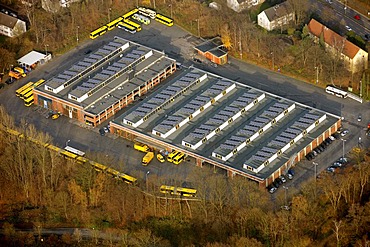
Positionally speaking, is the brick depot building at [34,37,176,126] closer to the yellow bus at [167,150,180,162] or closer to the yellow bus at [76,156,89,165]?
the yellow bus at [76,156,89,165]

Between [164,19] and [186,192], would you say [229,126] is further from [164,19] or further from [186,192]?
[164,19]

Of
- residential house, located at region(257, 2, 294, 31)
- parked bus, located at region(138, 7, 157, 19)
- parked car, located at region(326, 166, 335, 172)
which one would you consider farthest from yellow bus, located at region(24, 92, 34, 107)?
parked car, located at region(326, 166, 335, 172)

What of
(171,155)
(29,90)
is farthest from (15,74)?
(171,155)

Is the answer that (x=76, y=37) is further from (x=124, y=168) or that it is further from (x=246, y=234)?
(x=246, y=234)

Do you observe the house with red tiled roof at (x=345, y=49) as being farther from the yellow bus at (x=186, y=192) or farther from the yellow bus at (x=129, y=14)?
the yellow bus at (x=186, y=192)

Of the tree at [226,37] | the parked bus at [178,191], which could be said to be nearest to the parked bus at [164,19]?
the tree at [226,37]

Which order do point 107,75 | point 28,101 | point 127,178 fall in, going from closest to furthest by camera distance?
1. point 127,178
2. point 28,101
3. point 107,75
